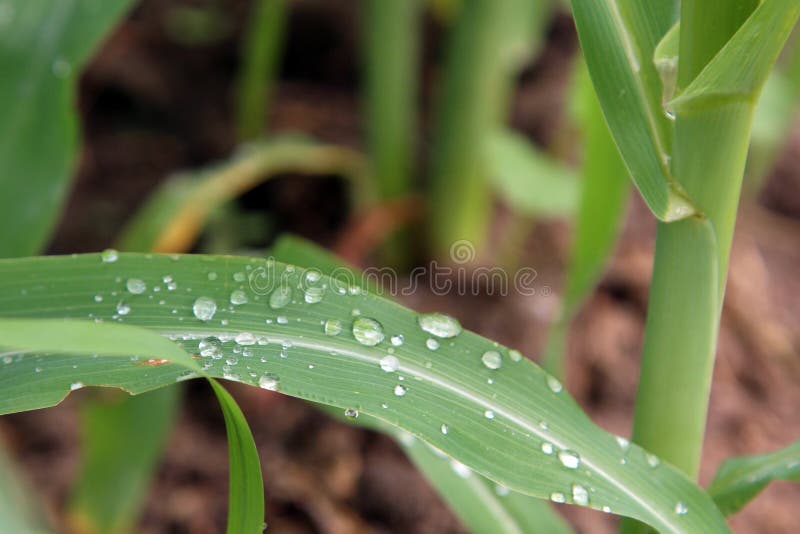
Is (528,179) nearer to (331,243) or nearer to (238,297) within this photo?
(331,243)

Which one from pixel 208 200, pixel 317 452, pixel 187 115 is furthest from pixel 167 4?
pixel 317 452

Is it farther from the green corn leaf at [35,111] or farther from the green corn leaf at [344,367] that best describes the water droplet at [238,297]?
the green corn leaf at [35,111]

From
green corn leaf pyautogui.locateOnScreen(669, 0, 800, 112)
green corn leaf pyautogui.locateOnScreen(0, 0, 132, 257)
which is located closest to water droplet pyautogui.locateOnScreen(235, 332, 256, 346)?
green corn leaf pyautogui.locateOnScreen(669, 0, 800, 112)

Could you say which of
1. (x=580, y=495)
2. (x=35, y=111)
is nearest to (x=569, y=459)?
(x=580, y=495)

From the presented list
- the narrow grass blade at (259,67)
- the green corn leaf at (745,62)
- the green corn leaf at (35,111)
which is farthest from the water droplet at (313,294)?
the narrow grass blade at (259,67)

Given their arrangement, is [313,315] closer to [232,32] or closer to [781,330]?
[781,330]
